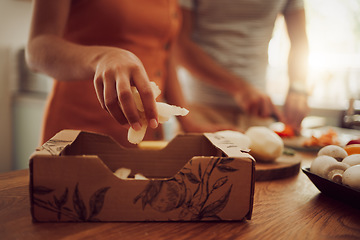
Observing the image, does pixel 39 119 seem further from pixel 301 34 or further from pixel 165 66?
pixel 301 34

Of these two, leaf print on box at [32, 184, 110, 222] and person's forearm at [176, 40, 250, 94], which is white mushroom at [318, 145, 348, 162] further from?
person's forearm at [176, 40, 250, 94]

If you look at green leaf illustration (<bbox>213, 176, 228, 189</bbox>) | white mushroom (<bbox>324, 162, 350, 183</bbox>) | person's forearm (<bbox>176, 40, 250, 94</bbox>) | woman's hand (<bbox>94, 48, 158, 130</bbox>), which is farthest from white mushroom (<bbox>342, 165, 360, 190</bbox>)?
person's forearm (<bbox>176, 40, 250, 94</bbox>)

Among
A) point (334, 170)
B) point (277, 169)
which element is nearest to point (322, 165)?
point (334, 170)

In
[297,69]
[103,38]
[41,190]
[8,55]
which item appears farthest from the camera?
[8,55]

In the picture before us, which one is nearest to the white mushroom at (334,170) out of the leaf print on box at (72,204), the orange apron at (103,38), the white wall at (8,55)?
the leaf print on box at (72,204)

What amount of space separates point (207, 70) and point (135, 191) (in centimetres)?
114

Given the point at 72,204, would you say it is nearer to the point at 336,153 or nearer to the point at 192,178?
the point at 192,178

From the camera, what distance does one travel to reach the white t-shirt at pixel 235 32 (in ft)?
5.37

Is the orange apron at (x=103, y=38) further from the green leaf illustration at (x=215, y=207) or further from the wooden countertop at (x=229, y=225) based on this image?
the green leaf illustration at (x=215, y=207)

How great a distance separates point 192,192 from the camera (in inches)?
21.0

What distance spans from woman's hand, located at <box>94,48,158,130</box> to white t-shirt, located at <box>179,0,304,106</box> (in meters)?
1.12

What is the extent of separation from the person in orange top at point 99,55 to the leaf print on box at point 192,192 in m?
0.10

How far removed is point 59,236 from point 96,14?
804 millimetres

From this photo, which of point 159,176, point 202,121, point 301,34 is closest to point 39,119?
point 202,121
